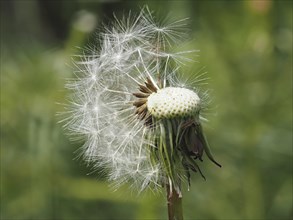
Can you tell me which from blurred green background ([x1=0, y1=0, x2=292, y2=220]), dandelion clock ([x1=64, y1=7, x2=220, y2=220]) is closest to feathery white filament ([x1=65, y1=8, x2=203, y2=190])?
dandelion clock ([x1=64, y1=7, x2=220, y2=220])

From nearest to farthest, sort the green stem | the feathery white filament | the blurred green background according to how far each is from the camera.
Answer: the green stem, the feathery white filament, the blurred green background

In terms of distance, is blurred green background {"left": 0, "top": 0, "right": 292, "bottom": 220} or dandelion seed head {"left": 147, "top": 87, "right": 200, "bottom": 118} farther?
blurred green background {"left": 0, "top": 0, "right": 292, "bottom": 220}

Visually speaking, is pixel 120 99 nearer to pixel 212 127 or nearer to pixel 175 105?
pixel 175 105

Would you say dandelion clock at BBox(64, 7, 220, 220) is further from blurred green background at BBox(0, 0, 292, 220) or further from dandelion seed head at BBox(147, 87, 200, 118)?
blurred green background at BBox(0, 0, 292, 220)

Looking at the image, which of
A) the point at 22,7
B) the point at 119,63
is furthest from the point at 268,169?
the point at 22,7

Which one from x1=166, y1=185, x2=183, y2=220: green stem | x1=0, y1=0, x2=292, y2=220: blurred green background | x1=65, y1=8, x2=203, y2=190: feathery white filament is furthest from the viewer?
x1=0, y1=0, x2=292, y2=220: blurred green background

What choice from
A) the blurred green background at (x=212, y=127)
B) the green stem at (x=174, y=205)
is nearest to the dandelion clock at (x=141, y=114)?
the green stem at (x=174, y=205)

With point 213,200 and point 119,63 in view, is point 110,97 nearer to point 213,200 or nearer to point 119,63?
point 119,63
